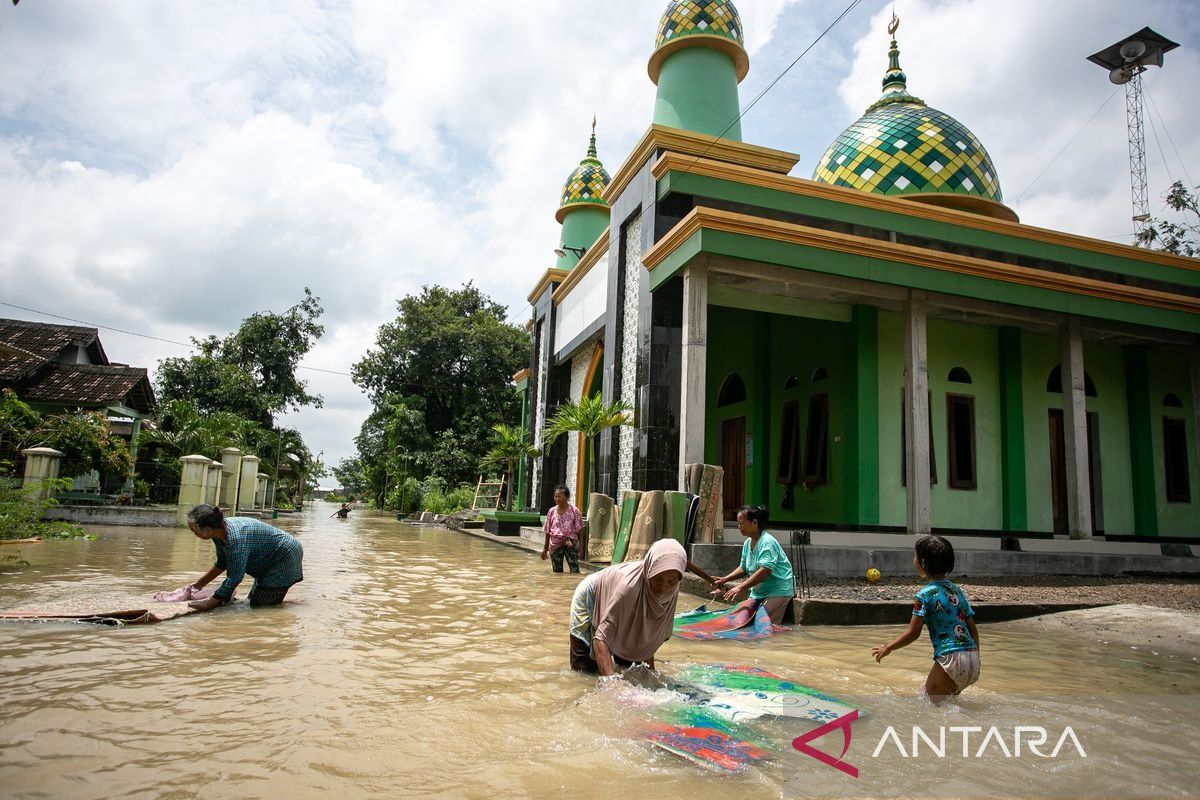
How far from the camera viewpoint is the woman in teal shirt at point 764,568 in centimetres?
655

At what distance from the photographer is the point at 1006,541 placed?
11391 mm

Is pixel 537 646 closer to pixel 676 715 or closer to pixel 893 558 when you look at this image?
pixel 676 715

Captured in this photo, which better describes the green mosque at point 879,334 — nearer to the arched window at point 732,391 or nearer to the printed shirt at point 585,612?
the arched window at point 732,391

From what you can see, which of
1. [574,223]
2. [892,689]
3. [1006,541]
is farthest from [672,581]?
[574,223]

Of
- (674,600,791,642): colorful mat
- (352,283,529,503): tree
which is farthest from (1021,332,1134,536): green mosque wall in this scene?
(352,283,529,503): tree

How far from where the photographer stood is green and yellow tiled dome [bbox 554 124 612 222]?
70.3ft

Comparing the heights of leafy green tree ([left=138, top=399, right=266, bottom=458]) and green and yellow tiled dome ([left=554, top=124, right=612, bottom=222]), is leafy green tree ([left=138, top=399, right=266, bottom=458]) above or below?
below

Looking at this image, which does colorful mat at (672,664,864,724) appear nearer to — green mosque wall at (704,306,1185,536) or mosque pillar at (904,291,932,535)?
mosque pillar at (904,291,932,535)

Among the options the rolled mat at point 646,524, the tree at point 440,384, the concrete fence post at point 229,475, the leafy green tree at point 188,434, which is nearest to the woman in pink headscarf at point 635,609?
the rolled mat at point 646,524

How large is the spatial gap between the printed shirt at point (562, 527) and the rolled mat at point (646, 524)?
4.38 ft

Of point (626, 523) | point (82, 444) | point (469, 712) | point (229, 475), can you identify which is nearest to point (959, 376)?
point (626, 523)

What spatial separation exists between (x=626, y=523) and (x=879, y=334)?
19.8 feet

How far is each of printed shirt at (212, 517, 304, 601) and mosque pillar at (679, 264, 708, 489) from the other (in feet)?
17.0

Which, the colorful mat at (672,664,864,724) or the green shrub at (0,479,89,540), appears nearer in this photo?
the colorful mat at (672,664,864,724)
